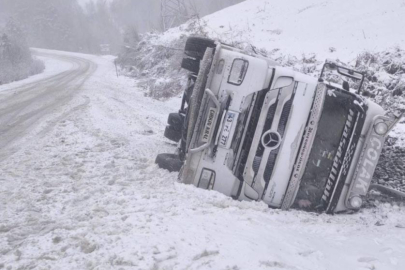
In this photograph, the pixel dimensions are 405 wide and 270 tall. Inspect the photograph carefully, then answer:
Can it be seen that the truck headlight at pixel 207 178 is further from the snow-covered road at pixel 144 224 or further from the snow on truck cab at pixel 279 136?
the snow-covered road at pixel 144 224

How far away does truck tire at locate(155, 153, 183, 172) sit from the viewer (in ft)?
15.6

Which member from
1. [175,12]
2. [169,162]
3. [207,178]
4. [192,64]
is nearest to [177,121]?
[169,162]

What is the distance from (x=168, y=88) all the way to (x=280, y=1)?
12197mm

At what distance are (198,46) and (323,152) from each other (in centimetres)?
221

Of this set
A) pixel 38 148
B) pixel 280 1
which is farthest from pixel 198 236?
pixel 280 1

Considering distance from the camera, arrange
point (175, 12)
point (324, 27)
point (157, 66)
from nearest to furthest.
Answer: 1. point (324, 27)
2. point (157, 66)
3. point (175, 12)

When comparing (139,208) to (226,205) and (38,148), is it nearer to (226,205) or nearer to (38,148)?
(226,205)

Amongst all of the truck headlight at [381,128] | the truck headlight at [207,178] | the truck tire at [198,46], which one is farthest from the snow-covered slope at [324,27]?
the truck headlight at [207,178]

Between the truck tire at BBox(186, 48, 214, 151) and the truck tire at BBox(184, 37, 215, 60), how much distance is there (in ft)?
2.57

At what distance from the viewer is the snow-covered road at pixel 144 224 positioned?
2.67 metres

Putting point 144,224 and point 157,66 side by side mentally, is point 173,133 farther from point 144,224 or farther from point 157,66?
point 157,66

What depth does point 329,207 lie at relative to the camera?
3975 mm

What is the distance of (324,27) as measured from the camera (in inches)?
522

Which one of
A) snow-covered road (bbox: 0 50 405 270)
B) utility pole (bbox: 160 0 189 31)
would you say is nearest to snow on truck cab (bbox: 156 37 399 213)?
snow-covered road (bbox: 0 50 405 270)
